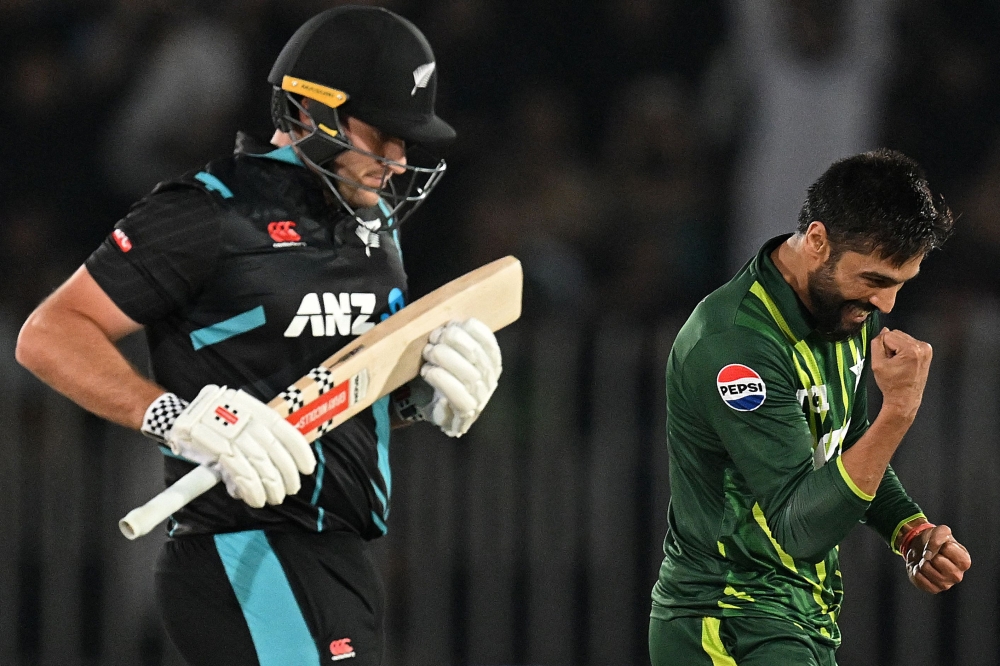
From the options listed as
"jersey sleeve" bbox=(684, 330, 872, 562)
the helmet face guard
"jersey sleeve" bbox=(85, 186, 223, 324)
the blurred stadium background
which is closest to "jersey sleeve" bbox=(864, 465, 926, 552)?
"jersey sleeve" bbox=(684, 330, 872, 562)

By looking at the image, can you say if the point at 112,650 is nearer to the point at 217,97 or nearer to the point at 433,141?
the point at 217,97

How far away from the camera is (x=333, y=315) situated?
9.97 feet

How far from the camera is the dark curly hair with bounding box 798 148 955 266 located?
2893mm

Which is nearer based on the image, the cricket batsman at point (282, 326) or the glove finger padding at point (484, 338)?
the cricket batsman at point (282, 326)

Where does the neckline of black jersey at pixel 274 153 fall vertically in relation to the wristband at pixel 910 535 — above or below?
above

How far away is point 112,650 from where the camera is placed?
5.16 m

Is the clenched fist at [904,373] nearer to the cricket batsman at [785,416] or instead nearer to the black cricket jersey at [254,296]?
the cricket batsman at [785,416]

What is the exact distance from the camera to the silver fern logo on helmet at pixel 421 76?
3.07m

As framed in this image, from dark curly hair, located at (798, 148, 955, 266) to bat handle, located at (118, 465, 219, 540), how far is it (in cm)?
129

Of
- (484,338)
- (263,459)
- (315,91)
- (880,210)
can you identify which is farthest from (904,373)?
(315,91)

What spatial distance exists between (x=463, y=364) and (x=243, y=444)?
1.73 feet

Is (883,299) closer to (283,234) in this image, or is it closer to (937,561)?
(937,561)

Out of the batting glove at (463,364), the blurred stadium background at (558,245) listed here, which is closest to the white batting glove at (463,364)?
the batting glove at (463,364)

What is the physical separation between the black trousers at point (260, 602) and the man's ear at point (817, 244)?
3.69ft
